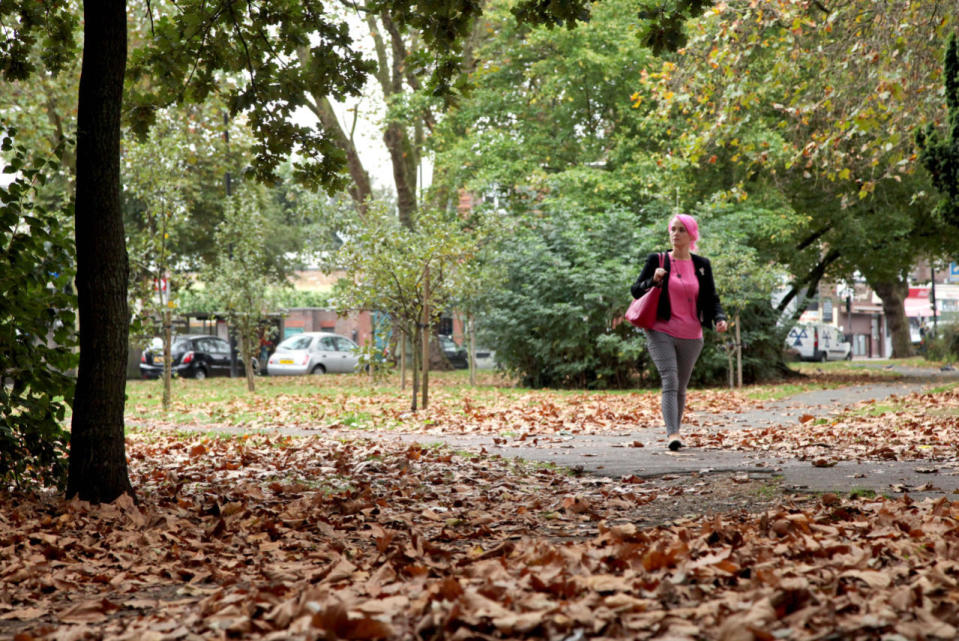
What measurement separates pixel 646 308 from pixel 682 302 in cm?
37

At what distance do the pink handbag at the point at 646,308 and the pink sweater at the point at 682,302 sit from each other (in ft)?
0.34

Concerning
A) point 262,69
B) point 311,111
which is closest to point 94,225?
point 262,69

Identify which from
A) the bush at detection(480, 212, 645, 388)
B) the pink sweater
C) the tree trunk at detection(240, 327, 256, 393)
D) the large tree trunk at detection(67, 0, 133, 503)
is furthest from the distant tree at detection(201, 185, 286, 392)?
the large tree trunk at detection(67, 0, 133, 503)

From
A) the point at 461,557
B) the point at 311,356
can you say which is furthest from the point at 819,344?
the point at 461,557

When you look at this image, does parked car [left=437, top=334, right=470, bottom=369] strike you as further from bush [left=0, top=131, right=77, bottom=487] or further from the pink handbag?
bush [left=0, top=131, right=77, bottom=487]

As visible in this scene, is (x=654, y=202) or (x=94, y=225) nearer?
(x=94, y=225)

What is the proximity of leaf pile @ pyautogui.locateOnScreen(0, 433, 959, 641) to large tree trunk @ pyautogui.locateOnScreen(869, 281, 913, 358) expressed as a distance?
123 feet

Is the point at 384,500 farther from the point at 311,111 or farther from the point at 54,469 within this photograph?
the point at 311,111

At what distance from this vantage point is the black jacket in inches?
316

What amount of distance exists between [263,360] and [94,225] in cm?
3615

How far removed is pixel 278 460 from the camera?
7969 mm

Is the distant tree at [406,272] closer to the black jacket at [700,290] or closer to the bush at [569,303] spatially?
the black jacket at [700,290]

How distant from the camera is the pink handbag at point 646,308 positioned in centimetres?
796

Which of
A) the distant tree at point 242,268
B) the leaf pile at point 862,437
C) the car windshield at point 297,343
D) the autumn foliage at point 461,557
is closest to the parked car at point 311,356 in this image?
the car windshield at point 297,343
